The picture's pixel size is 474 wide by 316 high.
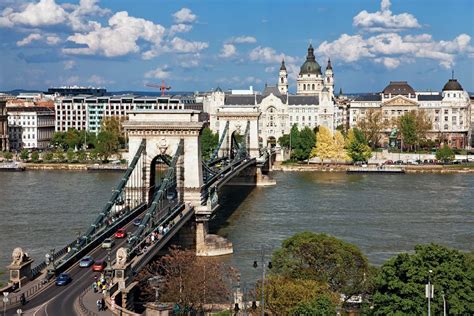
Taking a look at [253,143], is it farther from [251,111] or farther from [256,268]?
[256,268]

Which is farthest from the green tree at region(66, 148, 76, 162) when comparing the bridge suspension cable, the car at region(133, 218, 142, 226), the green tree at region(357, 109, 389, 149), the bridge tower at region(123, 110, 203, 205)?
the car at region(133, 218, 142, 226)

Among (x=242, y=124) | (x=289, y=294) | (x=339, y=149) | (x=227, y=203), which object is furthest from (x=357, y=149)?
(x=289, y=294)

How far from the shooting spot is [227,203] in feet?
174

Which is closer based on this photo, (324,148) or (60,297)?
(60,297)

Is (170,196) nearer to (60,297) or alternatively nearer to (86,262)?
(86,262)

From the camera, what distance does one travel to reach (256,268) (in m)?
31.6

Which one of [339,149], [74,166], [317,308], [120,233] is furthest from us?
[339,149]

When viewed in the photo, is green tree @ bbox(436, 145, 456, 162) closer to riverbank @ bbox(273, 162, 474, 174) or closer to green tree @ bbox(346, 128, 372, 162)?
riverbank @ bbox(273, 162, 474, 174)

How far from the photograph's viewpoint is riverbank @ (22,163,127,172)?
254 ft

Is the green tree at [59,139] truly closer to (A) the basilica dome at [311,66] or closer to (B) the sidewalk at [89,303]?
(A) the basilica dome at [311,66]

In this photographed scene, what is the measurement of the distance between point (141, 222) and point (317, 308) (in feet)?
39.4

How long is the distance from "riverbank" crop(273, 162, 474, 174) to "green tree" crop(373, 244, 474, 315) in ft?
176

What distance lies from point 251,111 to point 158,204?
139 ft

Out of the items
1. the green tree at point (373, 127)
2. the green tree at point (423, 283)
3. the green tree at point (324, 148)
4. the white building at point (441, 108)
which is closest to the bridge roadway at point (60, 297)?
the green tree at point (423, 283)
